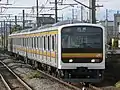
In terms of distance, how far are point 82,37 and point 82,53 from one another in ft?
2.20

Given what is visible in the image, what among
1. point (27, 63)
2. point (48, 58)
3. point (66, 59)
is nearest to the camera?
point (66, 59)

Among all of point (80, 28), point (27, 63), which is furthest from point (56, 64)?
point (27, 63)

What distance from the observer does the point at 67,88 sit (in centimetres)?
1488

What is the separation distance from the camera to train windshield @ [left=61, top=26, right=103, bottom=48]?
14.7 meters

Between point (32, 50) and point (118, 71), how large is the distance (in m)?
8.09

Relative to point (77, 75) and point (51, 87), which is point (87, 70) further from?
point (51, 87)

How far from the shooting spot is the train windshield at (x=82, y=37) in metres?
14.7

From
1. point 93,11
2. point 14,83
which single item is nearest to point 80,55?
point 93,11

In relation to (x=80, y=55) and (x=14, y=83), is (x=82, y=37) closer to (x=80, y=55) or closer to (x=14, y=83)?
(x=80, y=55)

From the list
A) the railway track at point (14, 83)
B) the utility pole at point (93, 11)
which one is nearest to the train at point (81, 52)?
the railway track at point (14, 83)

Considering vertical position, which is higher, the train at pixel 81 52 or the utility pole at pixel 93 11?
the utility pole at pixel 93 11

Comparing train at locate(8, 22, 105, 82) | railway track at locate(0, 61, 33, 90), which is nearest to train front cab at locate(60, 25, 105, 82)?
train at locate(8, 22, 105, 82)

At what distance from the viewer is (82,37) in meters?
14.8

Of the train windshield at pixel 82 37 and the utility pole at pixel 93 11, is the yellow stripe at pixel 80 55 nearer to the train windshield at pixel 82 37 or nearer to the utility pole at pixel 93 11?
the train windshield at pixel 82 37
